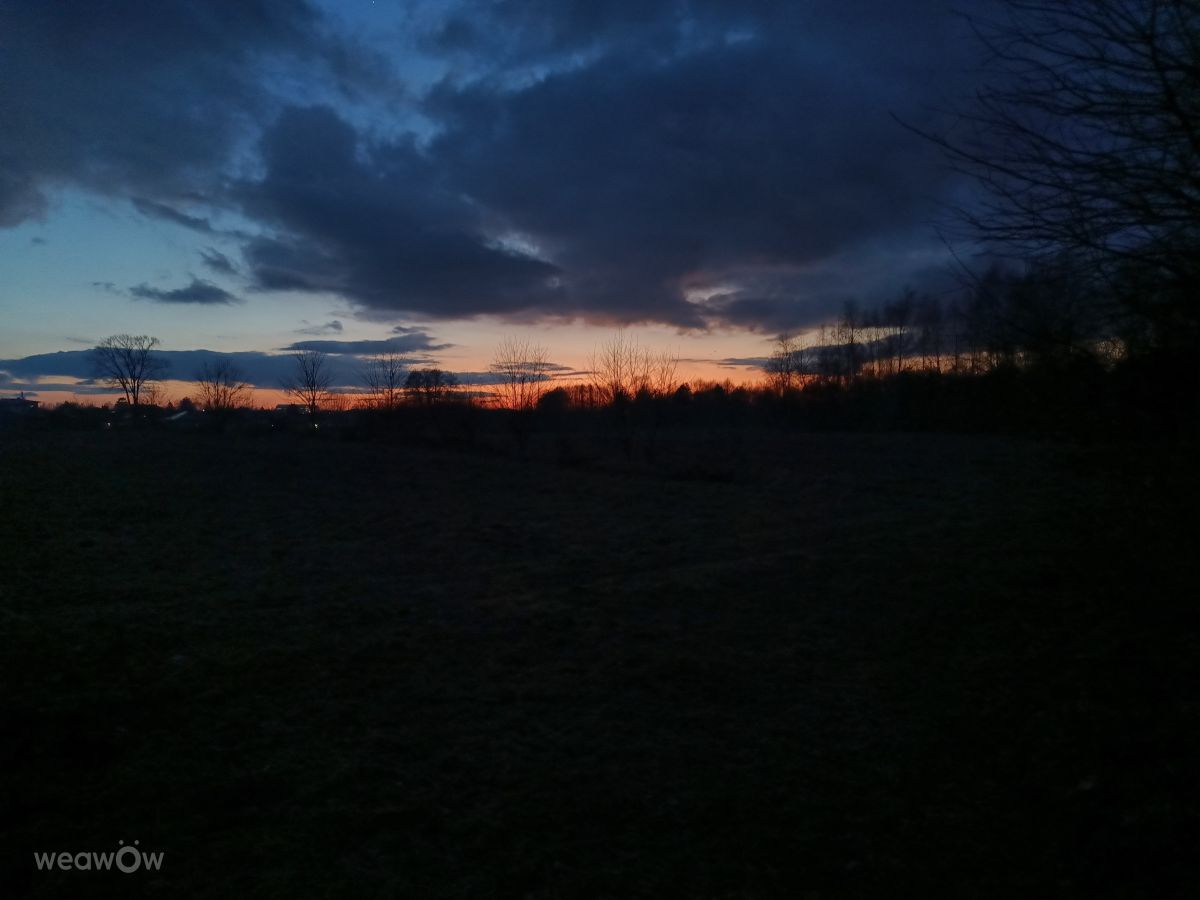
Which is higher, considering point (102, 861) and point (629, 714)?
point (102, 861)

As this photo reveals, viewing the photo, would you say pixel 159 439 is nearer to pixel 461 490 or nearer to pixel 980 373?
pixel 461 490

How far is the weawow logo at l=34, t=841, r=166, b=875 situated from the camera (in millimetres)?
3648

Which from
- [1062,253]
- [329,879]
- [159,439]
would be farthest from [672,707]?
[159,439]

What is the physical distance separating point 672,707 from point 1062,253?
168 inches

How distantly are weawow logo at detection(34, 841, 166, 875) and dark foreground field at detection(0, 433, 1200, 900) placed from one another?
59 millimetres

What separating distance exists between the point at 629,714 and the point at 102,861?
11.2ft

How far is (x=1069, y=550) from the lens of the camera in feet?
33.0

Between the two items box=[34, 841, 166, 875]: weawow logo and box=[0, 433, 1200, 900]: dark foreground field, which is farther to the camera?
box=[0, 433, 1200, 900]: dark foreground field

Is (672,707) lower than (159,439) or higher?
lower

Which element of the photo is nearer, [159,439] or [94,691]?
[94,691]

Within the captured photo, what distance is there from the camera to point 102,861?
3703mm

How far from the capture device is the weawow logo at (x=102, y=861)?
144 inches

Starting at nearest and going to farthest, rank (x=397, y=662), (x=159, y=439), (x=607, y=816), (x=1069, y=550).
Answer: (x=607, y=816) → (x=397, y=662) → (x=1069, y=550) → (x=159, y=439)

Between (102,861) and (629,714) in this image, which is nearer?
(102,861)
